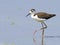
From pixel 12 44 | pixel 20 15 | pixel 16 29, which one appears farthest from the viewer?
pixel 20 15

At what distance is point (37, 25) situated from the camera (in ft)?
47.6

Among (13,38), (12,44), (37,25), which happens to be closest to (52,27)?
(37,25)

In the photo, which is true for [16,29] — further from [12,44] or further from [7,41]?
[12,44]

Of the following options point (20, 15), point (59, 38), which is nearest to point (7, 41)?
point (59, 38)

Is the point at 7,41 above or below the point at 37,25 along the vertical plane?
below

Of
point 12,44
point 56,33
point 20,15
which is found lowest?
point 12,44

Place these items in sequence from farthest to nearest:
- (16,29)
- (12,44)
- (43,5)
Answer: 1. (43,5)
2. (16,29)
3. (12,44)

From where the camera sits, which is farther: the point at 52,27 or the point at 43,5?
the point at 43,5

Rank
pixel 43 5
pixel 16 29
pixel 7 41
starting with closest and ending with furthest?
pixel 7 41 < pixel 16 29 < pixel 43 5

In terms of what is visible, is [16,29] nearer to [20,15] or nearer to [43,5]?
[20,15]

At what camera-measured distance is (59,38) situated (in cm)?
1334

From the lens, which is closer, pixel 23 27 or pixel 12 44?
pixel 12 44

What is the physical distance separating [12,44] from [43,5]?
5.19 meters

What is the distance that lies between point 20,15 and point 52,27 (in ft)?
5.91
